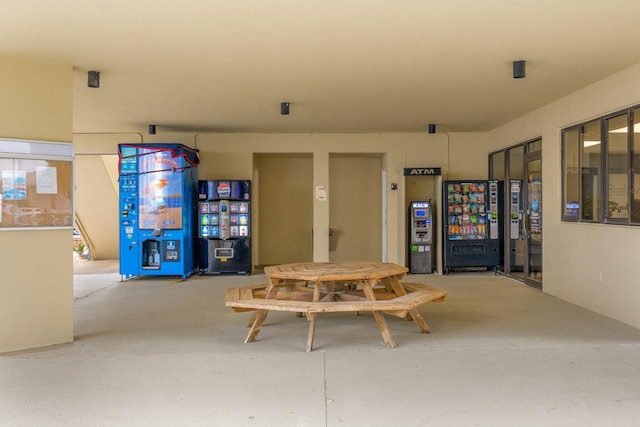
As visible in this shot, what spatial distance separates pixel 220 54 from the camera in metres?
4.39

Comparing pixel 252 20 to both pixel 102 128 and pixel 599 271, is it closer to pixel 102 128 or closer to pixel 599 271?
pixel 599 271

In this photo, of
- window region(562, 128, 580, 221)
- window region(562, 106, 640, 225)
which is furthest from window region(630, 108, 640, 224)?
window region(562, 128, 580, 221)

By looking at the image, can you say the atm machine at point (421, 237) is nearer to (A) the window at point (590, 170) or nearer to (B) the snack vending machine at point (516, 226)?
(B) the snack vending machine at point (516, 226)

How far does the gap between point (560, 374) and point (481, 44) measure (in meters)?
2.73

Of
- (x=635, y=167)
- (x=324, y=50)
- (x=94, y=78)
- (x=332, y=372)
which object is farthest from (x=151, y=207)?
(x=635, y=167)

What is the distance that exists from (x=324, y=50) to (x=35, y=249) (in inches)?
124

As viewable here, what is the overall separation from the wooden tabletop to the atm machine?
3600 millimetres

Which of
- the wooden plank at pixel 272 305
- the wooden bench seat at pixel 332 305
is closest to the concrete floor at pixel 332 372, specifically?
the wooden bench seat at pixel 332 305

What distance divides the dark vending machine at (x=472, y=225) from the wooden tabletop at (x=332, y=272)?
12.3 feet

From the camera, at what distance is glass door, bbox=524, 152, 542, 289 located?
7188 millimetres

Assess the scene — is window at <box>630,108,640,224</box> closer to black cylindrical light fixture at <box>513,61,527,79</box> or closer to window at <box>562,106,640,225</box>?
window at <box>562,106,640,225</box>

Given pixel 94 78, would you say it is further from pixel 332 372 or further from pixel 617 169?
pixel 617 169

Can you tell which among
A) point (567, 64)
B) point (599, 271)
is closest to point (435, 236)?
point (599, 271)

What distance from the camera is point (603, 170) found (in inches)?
210
